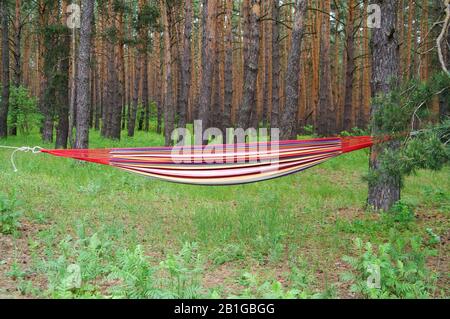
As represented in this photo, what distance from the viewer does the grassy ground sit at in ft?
11.0

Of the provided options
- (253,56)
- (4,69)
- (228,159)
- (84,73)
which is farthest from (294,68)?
(4,69)

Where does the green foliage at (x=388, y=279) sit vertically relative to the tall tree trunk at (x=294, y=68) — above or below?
below

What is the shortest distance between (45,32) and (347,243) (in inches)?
405

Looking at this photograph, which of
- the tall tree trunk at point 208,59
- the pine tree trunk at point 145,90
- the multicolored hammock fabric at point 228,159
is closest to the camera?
the multicolored hammock fabric at point 228,159

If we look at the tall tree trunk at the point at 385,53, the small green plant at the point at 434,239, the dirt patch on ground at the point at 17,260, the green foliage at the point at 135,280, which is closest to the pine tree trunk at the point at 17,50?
the dirt patch on ground at the point at 17,260

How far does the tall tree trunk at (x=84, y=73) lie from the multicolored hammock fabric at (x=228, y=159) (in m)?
4.84

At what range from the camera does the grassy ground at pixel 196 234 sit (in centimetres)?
336

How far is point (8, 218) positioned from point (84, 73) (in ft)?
17.1

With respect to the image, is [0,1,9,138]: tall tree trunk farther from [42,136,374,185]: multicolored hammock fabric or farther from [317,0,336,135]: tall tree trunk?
[42,136,374,185]: multicolored hammock fabric

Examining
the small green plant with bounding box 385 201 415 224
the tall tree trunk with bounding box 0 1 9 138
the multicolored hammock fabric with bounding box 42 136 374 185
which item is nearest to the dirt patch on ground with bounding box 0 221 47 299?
the multicolored hammock fabric with bounding box 42 136 374 185

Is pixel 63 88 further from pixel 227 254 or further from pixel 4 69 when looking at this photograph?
pixel 227 254

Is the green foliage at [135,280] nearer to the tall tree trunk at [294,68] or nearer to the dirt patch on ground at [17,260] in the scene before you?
the dirt patch on ground at [17,260]
